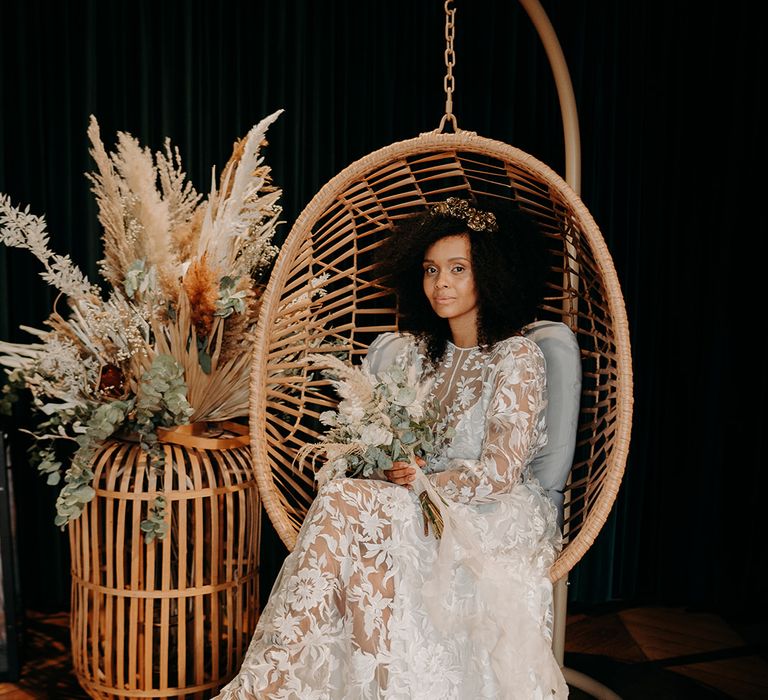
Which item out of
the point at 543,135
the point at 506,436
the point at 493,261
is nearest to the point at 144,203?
the point at 493,261

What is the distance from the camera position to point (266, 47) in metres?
2.71

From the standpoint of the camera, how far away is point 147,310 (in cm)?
198

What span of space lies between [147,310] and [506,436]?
967mm

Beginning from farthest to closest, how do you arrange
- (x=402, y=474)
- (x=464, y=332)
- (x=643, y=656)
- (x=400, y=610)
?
(x=643, y=656) → (x=464, y=332) → (x=402, y=474) → (x=400, y=610)

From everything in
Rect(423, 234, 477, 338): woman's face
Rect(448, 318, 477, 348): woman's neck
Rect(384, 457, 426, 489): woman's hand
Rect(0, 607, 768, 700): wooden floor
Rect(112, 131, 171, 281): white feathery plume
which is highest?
Rect(112, 131, 171, 281): white feathery plume

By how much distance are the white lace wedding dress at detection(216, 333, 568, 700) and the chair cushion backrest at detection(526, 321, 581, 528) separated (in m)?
0.28

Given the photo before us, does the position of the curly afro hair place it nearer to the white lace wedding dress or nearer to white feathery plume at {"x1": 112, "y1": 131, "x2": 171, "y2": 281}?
the white lace wedding dress

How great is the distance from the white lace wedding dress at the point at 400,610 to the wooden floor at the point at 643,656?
0.67 m

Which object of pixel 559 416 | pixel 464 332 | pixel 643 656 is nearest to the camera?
pixel 559 416

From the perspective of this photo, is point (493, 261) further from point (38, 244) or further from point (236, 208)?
point (38, 244)

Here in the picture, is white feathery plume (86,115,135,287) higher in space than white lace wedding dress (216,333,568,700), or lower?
higher

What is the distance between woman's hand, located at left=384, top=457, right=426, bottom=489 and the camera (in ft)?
6.07

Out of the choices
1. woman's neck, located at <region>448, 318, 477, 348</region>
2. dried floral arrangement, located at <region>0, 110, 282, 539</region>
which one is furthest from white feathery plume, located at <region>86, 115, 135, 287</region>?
woman's neck, located at <region>448, 318, 477, 348</region>

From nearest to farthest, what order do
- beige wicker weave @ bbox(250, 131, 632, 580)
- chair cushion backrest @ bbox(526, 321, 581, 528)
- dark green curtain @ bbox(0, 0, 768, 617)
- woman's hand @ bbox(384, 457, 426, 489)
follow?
1. woman's hand @ bbox(384, 457, 426, 489)
2. beige wicker weave @ bbox(250, 131, 632, 580)
3. chair cushion backrest @ bbox(526, 321, 581, 528)
4. dark green curtain @ bbox(0, 0, 768, 617)
